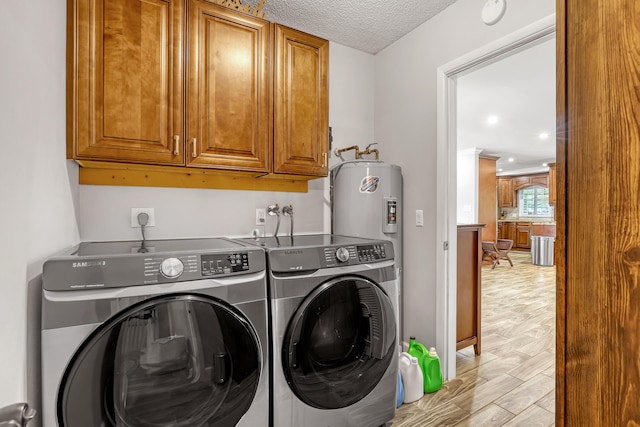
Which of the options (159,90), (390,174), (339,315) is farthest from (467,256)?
(159,90)

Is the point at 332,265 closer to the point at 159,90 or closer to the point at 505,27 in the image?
the point at 159,90

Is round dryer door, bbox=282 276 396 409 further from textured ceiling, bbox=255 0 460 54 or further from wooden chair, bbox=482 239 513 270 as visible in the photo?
A: wooden chair, bbox=482 239 513 270

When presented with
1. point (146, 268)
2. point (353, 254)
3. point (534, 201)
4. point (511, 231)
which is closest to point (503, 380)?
point (353, 254)

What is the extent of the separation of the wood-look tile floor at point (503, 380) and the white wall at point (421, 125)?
1.32 ft

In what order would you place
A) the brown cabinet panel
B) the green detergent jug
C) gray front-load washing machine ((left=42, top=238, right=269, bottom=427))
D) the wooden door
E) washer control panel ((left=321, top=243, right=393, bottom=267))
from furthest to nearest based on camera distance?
the brown cabinet panel
the green detergent jug
washer control panel ((left=321, top=243, right=393, bottom=267))
gray front-load washing machine ((left=42, top=238, right=269, bottom=427))
the wooden door

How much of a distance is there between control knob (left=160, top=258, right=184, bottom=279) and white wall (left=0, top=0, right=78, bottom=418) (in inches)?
14.8

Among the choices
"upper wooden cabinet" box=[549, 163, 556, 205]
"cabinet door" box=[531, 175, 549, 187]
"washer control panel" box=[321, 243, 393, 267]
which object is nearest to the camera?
"washer control panel" box=[321, 243, 393, 267]

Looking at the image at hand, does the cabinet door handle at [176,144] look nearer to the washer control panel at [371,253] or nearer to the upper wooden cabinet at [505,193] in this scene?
the washer control panel at [371,253]

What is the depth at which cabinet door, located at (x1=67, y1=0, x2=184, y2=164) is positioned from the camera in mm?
1361

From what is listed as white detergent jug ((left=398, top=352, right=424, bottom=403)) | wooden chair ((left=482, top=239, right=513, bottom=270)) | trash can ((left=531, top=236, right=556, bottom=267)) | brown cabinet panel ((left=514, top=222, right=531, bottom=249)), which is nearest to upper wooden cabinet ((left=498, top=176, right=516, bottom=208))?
brown cabinet panel ((left=514, top=222, right=531, bottom=249))

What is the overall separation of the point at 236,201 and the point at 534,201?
34.3 ft

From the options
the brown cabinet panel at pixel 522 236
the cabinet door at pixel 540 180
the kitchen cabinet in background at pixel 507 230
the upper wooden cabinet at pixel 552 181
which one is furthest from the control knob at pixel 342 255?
the kitchen cabinet in background at pixel 507 230

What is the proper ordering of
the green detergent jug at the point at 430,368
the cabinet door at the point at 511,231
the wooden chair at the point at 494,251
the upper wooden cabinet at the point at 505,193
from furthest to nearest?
the upper wooden cabinet at the point at 505,193
the cabinet door at the point at 511,231
the wooden chair at the point at 494,251
the green detergent jug at the point at 430,368

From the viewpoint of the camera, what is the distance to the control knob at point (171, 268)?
3.70 ft
